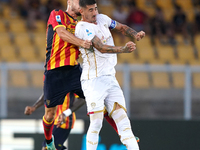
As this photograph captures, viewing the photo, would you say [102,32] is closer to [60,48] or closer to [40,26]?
[60,48]

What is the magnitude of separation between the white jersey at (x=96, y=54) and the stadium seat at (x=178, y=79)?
4.20 m

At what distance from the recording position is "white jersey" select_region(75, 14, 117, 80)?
192 inches

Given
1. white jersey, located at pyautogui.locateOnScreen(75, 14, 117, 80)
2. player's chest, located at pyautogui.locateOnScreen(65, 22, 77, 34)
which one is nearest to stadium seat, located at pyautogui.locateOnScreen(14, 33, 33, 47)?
player's chest, located at pyautogui.locateOnScreen(65, 22, 77, 34)

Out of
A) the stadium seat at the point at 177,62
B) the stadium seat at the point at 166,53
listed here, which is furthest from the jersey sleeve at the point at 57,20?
the stadium seat at the point at 166,53

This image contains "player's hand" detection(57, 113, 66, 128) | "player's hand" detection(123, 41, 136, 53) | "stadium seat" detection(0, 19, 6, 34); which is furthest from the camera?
"stadium seat" detection(0, 19, 6, 34)

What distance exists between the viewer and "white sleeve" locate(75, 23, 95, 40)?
4852 mm

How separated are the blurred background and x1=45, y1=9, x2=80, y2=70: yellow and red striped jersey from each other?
1.94 metres

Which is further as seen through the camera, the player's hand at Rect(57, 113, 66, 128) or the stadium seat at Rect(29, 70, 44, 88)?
the stadium seat at Rect(29, 70, 44, 88)

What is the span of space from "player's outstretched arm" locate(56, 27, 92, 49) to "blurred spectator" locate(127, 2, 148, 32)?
7840 mm

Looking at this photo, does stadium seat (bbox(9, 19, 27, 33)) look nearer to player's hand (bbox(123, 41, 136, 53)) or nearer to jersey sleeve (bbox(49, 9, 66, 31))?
jersey sleeve (bbox(49, 9, 66, 31))

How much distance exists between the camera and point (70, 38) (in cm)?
492

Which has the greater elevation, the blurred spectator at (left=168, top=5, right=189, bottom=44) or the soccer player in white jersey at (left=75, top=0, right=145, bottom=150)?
the blurred spectator at (left=168, top=5, right=189, bottom=44)

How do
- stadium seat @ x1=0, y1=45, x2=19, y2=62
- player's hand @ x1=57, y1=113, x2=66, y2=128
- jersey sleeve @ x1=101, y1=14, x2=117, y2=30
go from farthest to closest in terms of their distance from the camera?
stadium seat @ x1=0, y1=45, x2=19, y2=62
player's hand @ x1=57, y1=113, x2=66, y2=128
jersey sleeve @ x1=101, y1=14, x2=117, y2=30

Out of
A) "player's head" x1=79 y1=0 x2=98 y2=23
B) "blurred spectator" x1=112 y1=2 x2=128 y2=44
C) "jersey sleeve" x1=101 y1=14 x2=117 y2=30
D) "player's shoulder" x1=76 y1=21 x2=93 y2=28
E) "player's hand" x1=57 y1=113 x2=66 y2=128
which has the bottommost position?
"player's hand" x1=57 y1=113 x2=66 y2=128
